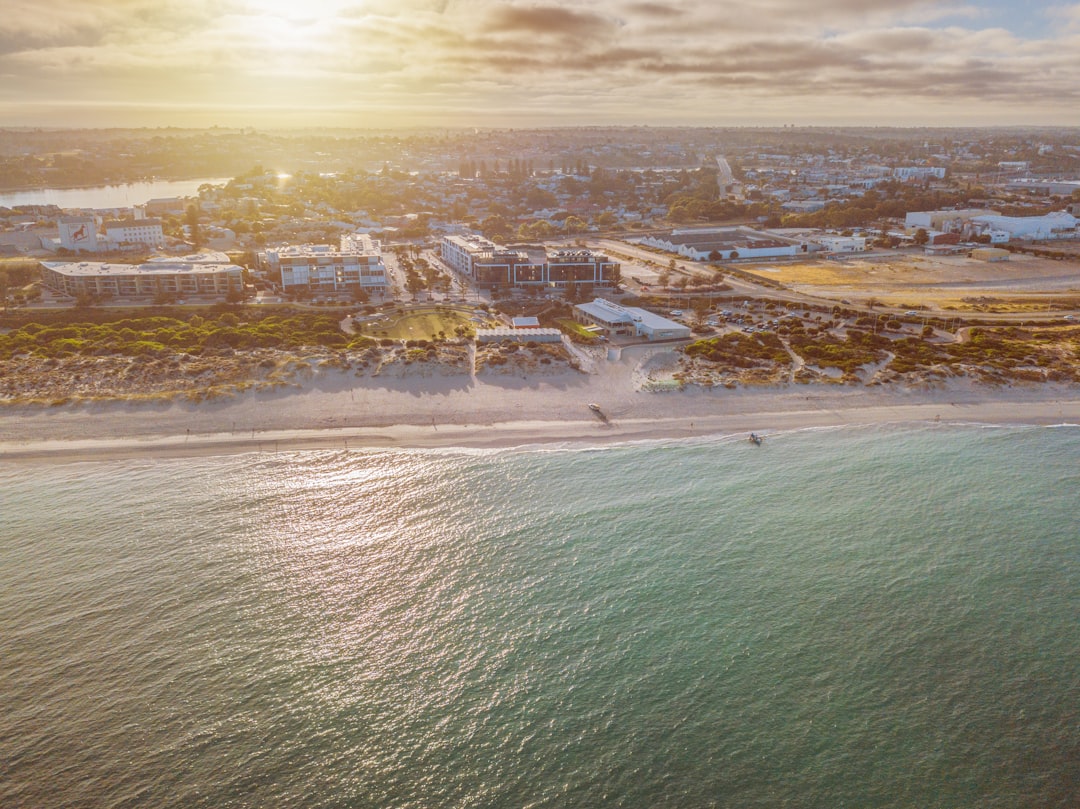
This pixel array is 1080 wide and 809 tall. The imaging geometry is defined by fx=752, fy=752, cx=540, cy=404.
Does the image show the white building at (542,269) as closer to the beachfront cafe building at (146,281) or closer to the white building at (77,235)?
the beachfront cafe building at (146,281)

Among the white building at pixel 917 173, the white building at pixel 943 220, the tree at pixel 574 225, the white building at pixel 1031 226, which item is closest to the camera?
the white building at pixel 1031 226

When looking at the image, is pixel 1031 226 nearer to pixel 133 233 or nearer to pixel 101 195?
pixel 133 233

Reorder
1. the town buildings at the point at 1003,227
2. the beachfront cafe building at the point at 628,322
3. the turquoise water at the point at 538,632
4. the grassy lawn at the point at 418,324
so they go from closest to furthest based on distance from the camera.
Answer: the turquoise water at the point at 538,632 → the grassy lawn at the point at 418,324 → the beachfront cafe building at the point at 628,322 → the town buildings at the point at 1003,227

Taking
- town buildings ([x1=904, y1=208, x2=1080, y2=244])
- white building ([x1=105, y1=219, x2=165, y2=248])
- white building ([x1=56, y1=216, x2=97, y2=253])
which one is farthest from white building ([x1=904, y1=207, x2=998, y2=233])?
white building ([x1=56, y1=216, x2=97, y2=253])

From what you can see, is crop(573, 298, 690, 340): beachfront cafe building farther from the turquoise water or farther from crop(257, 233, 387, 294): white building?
crop(257, 233, 387, 294): white building

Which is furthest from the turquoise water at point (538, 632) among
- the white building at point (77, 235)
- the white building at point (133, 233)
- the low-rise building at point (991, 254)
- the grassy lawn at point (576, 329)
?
the white building at point (133, 233)

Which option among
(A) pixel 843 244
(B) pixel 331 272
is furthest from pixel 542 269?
(A) pixel 843 244
